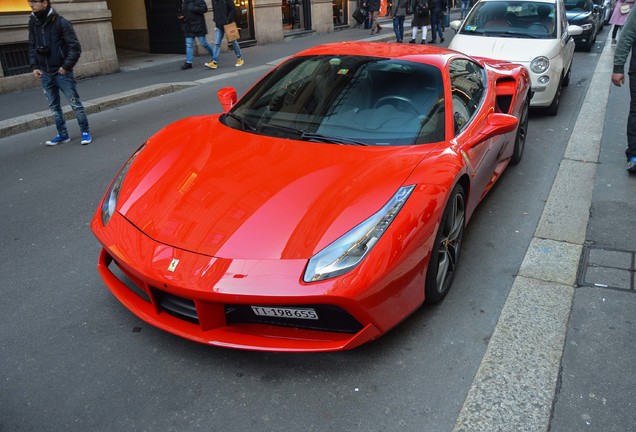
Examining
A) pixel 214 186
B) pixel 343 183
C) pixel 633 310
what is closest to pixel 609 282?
pixel 633 310

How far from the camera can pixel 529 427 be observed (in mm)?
2338

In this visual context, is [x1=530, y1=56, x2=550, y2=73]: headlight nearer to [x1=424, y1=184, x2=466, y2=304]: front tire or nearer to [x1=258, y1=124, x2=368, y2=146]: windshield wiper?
[x1=424, y1=184, x2=466, y2=304]: front tire

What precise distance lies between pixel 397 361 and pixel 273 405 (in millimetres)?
682

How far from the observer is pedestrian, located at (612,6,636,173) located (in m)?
4.96

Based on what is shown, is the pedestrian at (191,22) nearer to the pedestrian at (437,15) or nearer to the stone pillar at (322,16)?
the pedestrian at (437,15)

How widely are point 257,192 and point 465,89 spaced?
202cm

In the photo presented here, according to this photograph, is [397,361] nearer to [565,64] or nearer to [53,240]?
[53,240]

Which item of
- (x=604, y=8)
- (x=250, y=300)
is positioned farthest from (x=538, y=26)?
(x=604, y=8)

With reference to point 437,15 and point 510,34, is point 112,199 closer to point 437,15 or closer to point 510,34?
point 510,34

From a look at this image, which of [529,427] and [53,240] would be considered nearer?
[529,427]

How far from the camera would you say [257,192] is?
2.86 metres

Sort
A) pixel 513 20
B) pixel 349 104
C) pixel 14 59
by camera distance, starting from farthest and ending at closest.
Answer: pixel 14 59 < pixel 513 20 < pixel 349 104

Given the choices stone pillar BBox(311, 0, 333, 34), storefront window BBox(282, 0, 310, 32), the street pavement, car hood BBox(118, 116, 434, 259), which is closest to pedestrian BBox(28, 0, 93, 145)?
car hood BBox(118, 116, 434, 259)

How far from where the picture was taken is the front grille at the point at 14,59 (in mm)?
10305
